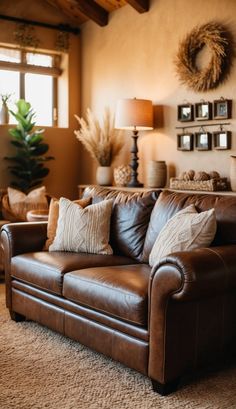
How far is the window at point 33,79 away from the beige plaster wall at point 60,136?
165 mm

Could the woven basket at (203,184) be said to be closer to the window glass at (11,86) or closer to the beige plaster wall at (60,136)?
the beige plaster wall at (60,136)

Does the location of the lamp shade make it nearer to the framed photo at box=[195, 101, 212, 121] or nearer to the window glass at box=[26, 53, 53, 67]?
the framed photo at box=[195, 101, 212, 121]

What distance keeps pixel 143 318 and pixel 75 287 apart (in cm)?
57

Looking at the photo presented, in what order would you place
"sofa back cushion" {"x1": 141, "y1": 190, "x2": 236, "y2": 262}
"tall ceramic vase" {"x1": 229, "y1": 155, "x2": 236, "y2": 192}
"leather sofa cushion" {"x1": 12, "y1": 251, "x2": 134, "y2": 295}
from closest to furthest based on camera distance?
"sofa back cushion" {"x1": 141, "y1": 190, "x2": 236, "y2": 262}
"leather sofa cushion" {"x1": 12, "y1": 251, "x2": 134, "y2": 295}
"tall ceramic vase" {"x1": 229, "y1": 155, "x2": 236, "y2": 192}

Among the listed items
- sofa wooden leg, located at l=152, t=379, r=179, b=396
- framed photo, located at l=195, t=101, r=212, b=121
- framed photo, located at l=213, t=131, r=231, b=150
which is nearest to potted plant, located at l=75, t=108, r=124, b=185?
framed photo, located at l=195, t=101, r=212, b=121

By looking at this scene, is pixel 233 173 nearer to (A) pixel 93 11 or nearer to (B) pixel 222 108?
(B) pixel 222 108

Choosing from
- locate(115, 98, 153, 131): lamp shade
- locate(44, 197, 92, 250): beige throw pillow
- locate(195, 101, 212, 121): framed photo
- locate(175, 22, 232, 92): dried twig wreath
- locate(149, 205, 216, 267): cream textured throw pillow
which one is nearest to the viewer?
locate(149, 205, 216, 267): cream textured throw pillow

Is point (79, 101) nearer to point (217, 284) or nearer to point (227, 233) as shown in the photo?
point (227, 233)

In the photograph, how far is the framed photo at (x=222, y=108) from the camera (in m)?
4.52

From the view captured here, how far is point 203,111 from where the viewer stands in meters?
4.77

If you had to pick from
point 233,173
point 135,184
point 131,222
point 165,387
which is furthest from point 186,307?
point 135,184

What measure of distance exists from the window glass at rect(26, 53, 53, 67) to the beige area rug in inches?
155

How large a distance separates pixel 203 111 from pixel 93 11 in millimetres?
2042

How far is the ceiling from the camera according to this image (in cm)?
578
